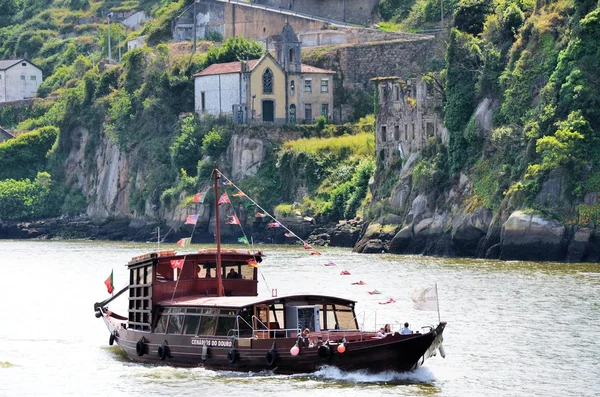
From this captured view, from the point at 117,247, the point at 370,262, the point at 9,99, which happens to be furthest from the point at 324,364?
the point at 9,99

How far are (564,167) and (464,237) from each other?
712 cm

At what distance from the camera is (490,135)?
9969 centimetres

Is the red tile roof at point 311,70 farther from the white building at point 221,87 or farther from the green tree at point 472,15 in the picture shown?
the green tree at point 472,15

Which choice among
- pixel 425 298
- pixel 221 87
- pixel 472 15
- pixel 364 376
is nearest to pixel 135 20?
pixel 221 87

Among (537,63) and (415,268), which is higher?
(537,63)

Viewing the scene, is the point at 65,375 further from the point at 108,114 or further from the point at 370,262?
the point at 108,114

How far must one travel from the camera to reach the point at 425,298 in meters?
53.1

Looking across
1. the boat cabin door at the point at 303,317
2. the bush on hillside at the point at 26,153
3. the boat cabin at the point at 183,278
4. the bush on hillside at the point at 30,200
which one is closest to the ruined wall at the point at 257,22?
the bush on hillside at the point at 26,153

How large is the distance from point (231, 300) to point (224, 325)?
1303 millimetres

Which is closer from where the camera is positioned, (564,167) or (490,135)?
(564,167)

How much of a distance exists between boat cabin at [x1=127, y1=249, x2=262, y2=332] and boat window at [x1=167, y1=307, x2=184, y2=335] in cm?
98

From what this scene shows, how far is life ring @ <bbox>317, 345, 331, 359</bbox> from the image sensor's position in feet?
176

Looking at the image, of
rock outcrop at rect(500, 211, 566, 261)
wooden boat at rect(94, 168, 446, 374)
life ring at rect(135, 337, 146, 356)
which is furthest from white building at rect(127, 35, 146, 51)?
life ring at rect(135, 337, 146, 356)

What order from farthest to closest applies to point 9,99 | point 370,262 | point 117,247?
point 9,99 < point 117,247 < point 370,262
